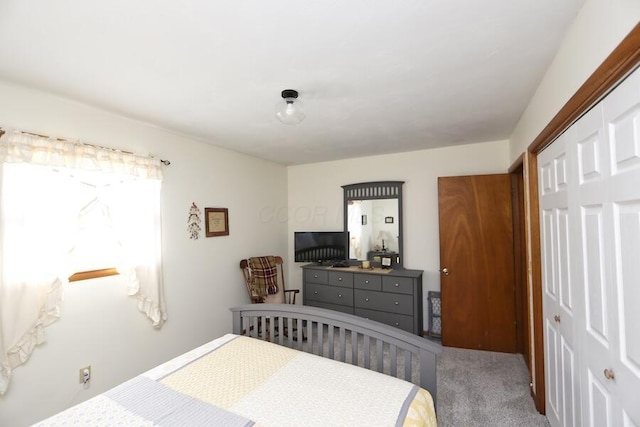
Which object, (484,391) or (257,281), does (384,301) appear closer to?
(484,391)

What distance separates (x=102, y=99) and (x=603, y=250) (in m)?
3.13

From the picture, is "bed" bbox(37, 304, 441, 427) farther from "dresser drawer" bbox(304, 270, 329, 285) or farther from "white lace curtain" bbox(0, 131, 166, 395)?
"dresser drawer" bbox(304, 270, 329, 285)

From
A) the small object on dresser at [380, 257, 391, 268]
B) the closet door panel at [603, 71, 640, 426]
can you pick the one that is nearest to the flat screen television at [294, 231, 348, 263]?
the small object on dresser at [380, 257, 391, 268]

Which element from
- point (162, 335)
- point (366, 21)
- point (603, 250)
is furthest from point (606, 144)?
point (162, 335)

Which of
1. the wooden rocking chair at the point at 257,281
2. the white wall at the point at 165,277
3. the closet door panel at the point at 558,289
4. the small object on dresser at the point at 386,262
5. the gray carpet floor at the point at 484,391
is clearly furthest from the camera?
the small object on dresser at the point at 386,262

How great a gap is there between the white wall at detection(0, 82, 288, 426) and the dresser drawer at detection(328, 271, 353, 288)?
1.08 m

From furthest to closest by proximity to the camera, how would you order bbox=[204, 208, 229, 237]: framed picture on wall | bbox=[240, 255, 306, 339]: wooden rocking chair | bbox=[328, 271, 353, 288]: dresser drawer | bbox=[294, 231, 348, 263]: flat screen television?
bbox=[294, 231, 348, 263]: flat screen television → bbox=[328, 271, 353, 288]: dresser drawer → bbox=[240, 255, 306, 339]: wooden rocking chair → bbox=[204, 208, 229, 237]: framed picture on wall

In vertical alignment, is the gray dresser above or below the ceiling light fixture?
below

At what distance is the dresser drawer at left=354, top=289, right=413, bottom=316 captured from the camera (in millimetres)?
3383

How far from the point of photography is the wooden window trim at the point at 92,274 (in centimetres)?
216

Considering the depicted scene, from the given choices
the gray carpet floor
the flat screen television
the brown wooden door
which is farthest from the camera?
the flat screen television

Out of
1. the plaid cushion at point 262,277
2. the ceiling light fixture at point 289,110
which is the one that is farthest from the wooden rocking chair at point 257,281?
the ceiling light fixture at point 289,110

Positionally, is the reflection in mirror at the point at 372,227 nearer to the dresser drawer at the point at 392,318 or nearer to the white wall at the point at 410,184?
the white wall at the point at 410,184

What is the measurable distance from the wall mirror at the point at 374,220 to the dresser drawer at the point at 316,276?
20.5 inches
